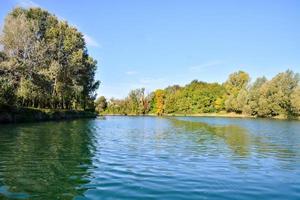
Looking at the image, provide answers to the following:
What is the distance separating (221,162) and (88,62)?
70.7 metres

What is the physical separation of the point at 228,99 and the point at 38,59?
96.5 metres

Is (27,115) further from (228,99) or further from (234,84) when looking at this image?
(234,84)

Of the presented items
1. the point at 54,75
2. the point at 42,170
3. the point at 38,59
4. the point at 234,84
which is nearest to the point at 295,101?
the point at 234,84

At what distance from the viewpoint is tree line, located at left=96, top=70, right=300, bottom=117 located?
11812 cm

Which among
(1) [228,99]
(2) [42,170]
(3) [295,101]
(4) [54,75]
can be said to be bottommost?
(2) [42,170]

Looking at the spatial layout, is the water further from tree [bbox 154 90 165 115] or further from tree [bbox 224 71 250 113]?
tree [bbox 154 90 165 115]

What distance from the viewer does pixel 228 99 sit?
149750mm

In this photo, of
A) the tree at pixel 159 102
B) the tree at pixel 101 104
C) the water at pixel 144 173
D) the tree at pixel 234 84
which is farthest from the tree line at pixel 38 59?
the tree at pixel 101 104

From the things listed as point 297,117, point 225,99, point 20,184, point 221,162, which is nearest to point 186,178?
point 221,162

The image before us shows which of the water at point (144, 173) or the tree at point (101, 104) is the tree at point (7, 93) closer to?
the water at point (144, 173)

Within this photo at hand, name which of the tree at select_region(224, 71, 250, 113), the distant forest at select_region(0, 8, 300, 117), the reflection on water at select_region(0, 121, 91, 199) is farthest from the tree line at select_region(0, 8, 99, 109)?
the tree at select_region(224, 71, 250, 113)

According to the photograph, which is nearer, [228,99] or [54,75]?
[54,75]

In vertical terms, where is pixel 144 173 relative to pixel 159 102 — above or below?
below

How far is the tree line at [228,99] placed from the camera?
118125 millimetres
